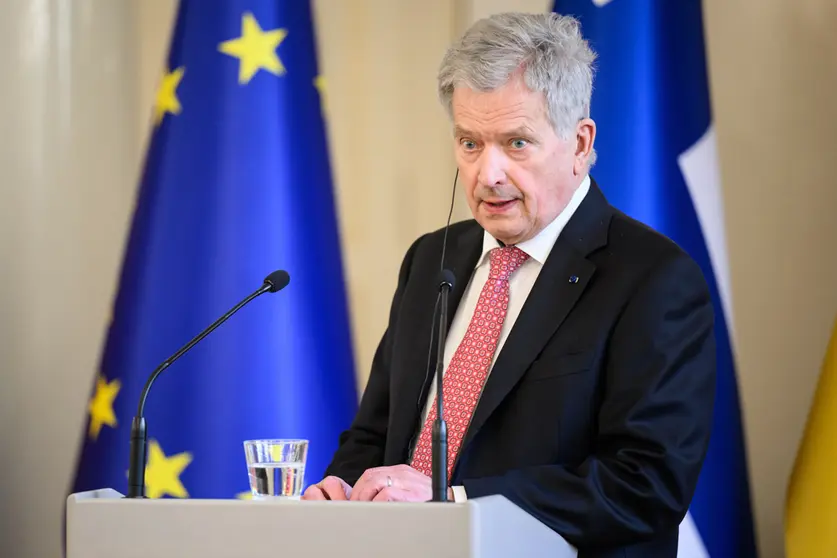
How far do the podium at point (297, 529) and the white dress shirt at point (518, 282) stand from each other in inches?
22.5

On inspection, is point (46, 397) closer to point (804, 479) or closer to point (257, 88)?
point (257, 88)

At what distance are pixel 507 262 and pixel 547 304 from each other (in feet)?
0.60

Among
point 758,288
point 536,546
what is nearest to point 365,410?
point 536,546

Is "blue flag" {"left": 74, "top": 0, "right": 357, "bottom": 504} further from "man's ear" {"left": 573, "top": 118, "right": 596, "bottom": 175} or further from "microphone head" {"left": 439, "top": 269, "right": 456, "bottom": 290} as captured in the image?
"microphone head" {"left": 439, "top": 269, "right": 456, "bottom": 290}

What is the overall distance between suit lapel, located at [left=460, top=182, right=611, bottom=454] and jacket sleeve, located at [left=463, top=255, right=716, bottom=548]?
12cm

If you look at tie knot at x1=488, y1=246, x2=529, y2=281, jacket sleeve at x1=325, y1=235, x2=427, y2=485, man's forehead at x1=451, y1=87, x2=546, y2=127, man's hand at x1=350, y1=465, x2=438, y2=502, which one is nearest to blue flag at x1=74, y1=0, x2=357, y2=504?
jacket sleeve at x1=325, y1=235, x2=427, y2=485

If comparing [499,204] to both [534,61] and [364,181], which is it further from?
[364,181]

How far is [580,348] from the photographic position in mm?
1917

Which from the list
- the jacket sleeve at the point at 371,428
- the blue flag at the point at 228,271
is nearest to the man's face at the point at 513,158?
the jacket sleeve at the point at 371,428

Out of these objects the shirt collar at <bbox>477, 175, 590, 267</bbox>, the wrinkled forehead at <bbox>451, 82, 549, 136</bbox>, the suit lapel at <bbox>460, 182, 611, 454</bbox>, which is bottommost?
the suit lapel at <bbox>460, 182, 611, 454</bbox>

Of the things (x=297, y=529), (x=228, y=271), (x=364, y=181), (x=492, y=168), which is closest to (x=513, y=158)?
(x=492, y=168)

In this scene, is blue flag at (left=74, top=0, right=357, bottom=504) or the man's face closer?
the man's face

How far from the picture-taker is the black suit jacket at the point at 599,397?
175 cm

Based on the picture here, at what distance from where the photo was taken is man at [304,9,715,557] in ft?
5.79
